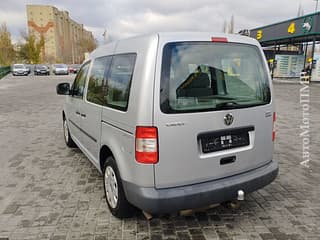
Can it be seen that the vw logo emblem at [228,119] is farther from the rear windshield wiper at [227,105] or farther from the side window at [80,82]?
the side window at [80,82]

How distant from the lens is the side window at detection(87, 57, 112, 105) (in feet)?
9.41

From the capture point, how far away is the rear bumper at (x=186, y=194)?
2086mm

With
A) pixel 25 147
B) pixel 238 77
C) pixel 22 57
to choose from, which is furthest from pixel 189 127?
pixel 22 57

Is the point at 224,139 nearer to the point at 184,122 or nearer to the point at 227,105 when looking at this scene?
the point at 227,105

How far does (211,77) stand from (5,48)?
54.7 meters

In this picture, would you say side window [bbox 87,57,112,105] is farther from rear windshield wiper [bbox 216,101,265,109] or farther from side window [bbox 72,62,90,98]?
rear windshield wiper [bbox 216,101,265,109]

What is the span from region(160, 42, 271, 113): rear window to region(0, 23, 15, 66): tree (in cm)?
5109

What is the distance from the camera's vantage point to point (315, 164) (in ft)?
13.9

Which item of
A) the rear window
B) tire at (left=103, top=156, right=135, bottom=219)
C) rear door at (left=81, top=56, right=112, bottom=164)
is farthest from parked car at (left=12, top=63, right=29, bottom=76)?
the rear window

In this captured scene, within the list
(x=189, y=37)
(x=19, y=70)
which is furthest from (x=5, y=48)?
(x=189, y=37)

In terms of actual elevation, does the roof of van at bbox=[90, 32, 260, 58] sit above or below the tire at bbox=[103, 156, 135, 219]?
above

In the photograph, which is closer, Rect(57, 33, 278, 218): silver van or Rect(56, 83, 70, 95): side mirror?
Rect(57, 33, 278, 218): silver van

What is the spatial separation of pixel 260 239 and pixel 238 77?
160 centimetres

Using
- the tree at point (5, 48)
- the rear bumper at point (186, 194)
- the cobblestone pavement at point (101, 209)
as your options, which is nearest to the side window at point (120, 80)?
the rear bumper at point (186, 194)
